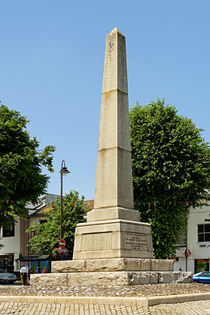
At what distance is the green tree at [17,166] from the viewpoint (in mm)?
27438

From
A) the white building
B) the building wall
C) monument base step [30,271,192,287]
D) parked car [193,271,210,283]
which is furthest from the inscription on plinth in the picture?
the building wall

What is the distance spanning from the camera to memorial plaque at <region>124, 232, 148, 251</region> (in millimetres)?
11531

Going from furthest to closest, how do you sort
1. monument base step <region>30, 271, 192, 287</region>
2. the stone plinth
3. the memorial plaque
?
1. the memorial plaque
2. the stone plinth
3. monument base step <region>30, 271, 192, 287</region>

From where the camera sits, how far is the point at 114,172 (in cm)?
1252

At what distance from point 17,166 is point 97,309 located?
21063 mm

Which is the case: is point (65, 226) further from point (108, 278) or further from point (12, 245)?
point (108, 278)

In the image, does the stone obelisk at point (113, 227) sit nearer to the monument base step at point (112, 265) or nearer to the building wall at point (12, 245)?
the monument base step at point (112, 265)

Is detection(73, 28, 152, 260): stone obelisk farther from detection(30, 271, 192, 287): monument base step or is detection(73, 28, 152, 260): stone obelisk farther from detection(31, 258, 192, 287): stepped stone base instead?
detection(30, 271, 192, 287): monument base step

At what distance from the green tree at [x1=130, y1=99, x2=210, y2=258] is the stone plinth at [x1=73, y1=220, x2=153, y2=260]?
A: 15.6 meters

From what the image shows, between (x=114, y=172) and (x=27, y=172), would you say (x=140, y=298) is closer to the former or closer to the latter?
(x=114, y=172)

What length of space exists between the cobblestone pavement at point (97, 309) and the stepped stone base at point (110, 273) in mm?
2027

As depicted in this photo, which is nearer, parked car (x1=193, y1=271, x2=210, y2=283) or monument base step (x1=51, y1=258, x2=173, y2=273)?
monument base step (x1=51, y1=258, x2=173, y2=273)

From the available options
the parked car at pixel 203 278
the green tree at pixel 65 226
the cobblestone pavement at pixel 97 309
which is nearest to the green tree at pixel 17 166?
the green tree at pixel 65 226

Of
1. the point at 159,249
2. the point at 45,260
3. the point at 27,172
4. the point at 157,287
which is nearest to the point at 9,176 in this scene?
the point at 27,172
